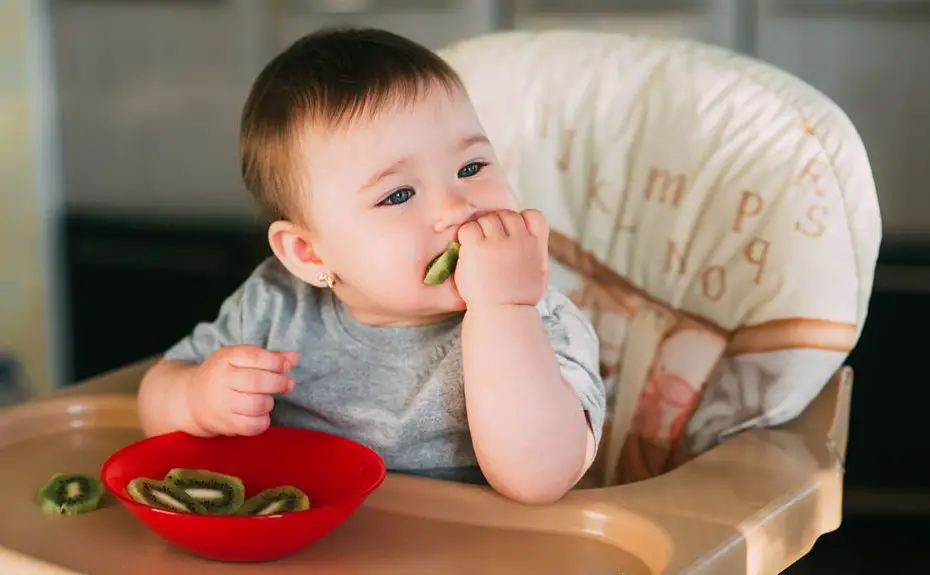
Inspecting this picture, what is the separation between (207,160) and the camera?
2.52m

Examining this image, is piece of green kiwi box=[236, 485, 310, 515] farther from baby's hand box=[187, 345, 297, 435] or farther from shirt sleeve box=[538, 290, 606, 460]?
shirt sleeve box=[538, 290, 606, 460]

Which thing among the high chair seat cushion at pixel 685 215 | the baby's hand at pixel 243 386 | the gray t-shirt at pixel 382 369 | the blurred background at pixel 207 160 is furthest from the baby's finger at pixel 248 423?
the blurred background at pixel 207 160

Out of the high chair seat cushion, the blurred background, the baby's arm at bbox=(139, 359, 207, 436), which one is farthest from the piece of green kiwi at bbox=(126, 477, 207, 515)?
the blurred background

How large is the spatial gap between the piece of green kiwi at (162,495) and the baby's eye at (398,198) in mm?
272

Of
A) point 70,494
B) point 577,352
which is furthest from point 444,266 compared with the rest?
point 70,494

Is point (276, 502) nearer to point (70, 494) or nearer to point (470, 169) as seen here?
point (70, 494)

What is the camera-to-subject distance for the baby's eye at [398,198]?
3.12 feet

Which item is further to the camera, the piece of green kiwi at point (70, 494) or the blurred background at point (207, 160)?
the blurred background at point (207, 160)

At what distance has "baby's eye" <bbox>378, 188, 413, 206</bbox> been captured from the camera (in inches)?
37.5

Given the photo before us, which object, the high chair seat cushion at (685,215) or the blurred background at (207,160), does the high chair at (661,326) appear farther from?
the blurred background at (207,160)

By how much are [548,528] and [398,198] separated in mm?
284

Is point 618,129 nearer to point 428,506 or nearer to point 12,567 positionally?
point 428,506

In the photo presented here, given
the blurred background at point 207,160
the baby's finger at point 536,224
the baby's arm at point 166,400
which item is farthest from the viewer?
the blurred background at point 207,160

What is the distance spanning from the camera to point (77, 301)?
8.81 ft
